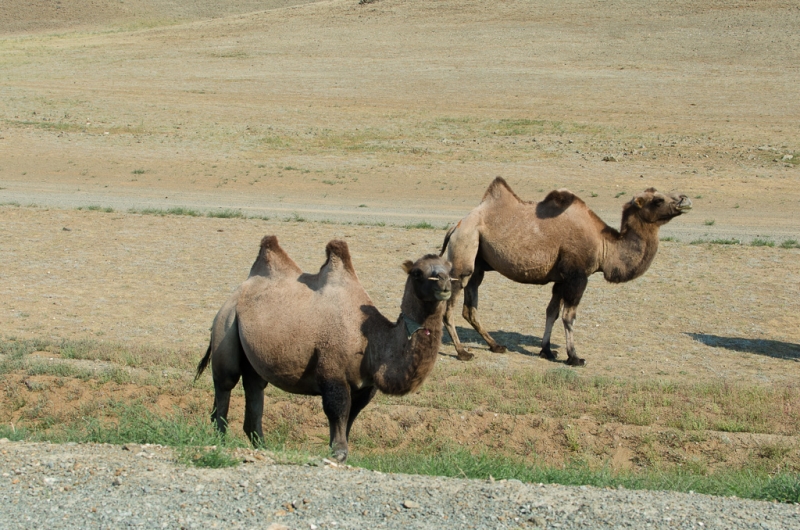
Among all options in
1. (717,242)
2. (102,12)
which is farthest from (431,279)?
(102,12)

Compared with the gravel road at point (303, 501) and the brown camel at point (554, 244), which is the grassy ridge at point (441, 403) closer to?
the brown camel at point (554, 244)

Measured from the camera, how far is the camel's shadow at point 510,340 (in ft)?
39.3

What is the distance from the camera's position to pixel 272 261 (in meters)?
7.96

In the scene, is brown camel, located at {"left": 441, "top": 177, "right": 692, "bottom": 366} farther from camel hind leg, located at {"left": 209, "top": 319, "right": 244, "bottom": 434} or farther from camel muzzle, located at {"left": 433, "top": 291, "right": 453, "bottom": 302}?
camel muzzle, located at {"left": 433, "top": 291, "right": 453, "bottom": 302}

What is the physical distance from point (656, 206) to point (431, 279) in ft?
18.9

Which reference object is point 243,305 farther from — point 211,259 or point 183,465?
point 211,259

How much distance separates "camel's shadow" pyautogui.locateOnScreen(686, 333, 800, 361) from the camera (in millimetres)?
11781

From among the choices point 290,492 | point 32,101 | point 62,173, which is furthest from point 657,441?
point 32,101

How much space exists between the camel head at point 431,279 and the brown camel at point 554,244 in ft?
14.4

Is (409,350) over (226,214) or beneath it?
over

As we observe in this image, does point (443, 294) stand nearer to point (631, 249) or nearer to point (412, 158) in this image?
point (631, 249)

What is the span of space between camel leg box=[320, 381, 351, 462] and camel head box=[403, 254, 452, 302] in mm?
1000

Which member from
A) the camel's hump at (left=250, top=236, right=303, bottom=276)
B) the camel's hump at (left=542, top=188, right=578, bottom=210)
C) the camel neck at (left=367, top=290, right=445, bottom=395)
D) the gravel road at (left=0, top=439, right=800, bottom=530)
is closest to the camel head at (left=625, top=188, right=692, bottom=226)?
the camel's hump at (left=542, top=188, right=578, bottom=210)

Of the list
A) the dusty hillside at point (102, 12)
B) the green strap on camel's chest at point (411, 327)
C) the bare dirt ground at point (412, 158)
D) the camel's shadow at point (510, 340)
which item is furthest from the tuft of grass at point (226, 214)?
the dusty hillside at point (102, 12)
